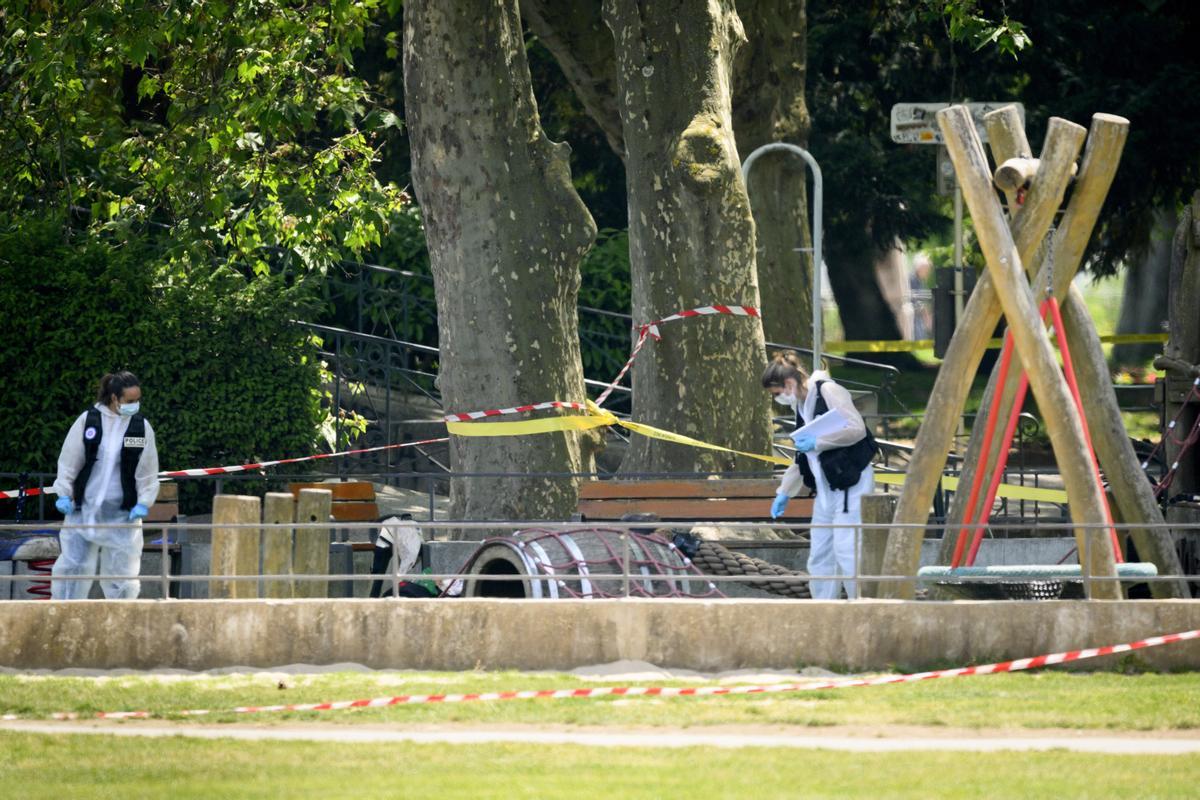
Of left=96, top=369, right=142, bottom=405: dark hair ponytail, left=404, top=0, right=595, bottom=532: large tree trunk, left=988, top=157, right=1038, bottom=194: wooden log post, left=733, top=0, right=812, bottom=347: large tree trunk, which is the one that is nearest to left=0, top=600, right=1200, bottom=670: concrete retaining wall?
left=96, top=369, right=142, bottom=405: dark hair ponytail

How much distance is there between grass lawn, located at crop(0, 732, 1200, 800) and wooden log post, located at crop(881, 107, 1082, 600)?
3165 mm

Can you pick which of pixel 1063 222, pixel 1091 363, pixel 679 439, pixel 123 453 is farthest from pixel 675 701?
pixel 679 439

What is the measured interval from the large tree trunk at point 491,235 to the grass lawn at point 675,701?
547cm

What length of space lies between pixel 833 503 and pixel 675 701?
118 inches

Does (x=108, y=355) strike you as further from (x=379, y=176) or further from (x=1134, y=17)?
(x=1134, y=17)

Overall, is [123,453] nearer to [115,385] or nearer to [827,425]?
[115,385]

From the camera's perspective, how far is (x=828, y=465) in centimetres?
1367

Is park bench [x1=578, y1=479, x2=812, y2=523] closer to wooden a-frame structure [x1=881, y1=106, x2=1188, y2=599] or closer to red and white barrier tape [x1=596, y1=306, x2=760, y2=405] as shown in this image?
red and white barrier tape [x1=596, y1=306, x2=760, y2=405]

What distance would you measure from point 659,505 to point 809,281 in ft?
32.4

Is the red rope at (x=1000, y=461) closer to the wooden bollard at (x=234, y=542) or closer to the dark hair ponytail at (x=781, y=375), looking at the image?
the dark hair ponytail at (x=781, y=375)

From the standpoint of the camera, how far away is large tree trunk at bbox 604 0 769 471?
17469 mm

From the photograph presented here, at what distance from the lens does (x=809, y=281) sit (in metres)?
25.6

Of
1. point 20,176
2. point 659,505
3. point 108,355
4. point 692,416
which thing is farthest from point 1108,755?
point 20,176

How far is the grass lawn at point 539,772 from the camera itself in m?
8.59
